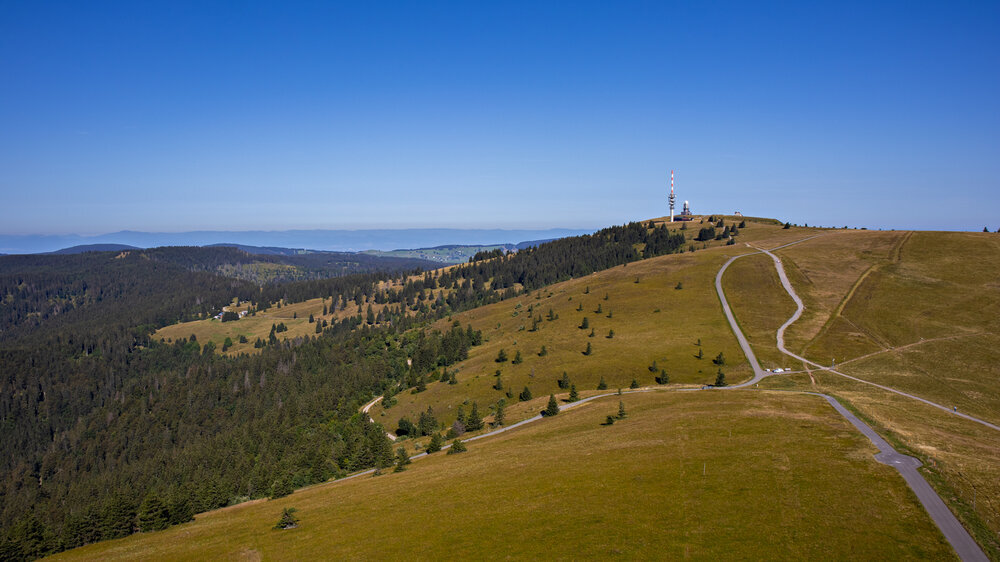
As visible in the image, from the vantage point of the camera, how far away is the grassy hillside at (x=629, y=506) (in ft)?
99.9

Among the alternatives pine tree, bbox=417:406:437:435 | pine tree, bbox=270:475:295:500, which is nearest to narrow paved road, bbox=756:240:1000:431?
pine tree, bbox=417:406:437:435

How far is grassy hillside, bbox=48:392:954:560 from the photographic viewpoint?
30.4m

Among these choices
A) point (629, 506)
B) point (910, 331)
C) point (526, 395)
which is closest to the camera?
point (629, 506)

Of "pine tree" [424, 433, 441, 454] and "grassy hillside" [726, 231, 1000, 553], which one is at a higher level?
"grassy hillside" [726, 231, 1000, 553]

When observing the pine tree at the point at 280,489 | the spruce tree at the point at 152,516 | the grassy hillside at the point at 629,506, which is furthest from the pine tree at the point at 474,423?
the spruce tree at the point at 152,516

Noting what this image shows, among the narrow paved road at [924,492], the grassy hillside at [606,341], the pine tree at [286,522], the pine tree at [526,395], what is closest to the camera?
the narrow paved road at [924,492]

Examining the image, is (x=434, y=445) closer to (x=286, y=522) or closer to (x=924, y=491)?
(x=286, y=522)

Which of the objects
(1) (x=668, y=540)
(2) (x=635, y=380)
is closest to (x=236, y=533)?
(1) (x=668, y=540)

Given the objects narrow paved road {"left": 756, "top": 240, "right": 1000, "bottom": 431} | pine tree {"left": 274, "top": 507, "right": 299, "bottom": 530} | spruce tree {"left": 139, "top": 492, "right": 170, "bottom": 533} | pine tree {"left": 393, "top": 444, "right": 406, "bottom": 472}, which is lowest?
spruce tree {"left": 139, "top": 492, "right": 170, "bottom": 533}

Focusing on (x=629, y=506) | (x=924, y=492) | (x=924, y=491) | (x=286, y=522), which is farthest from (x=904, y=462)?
(x=286, y=522)

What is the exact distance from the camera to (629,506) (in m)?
36.4

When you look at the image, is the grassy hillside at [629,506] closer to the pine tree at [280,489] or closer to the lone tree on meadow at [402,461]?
the pine tree at [280,489]

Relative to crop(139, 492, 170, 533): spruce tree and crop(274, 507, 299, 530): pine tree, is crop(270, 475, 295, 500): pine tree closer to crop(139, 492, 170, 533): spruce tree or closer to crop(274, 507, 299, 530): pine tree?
crop(139, 492, 170, 533): spruce tree

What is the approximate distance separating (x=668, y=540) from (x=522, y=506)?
42.0 ft
